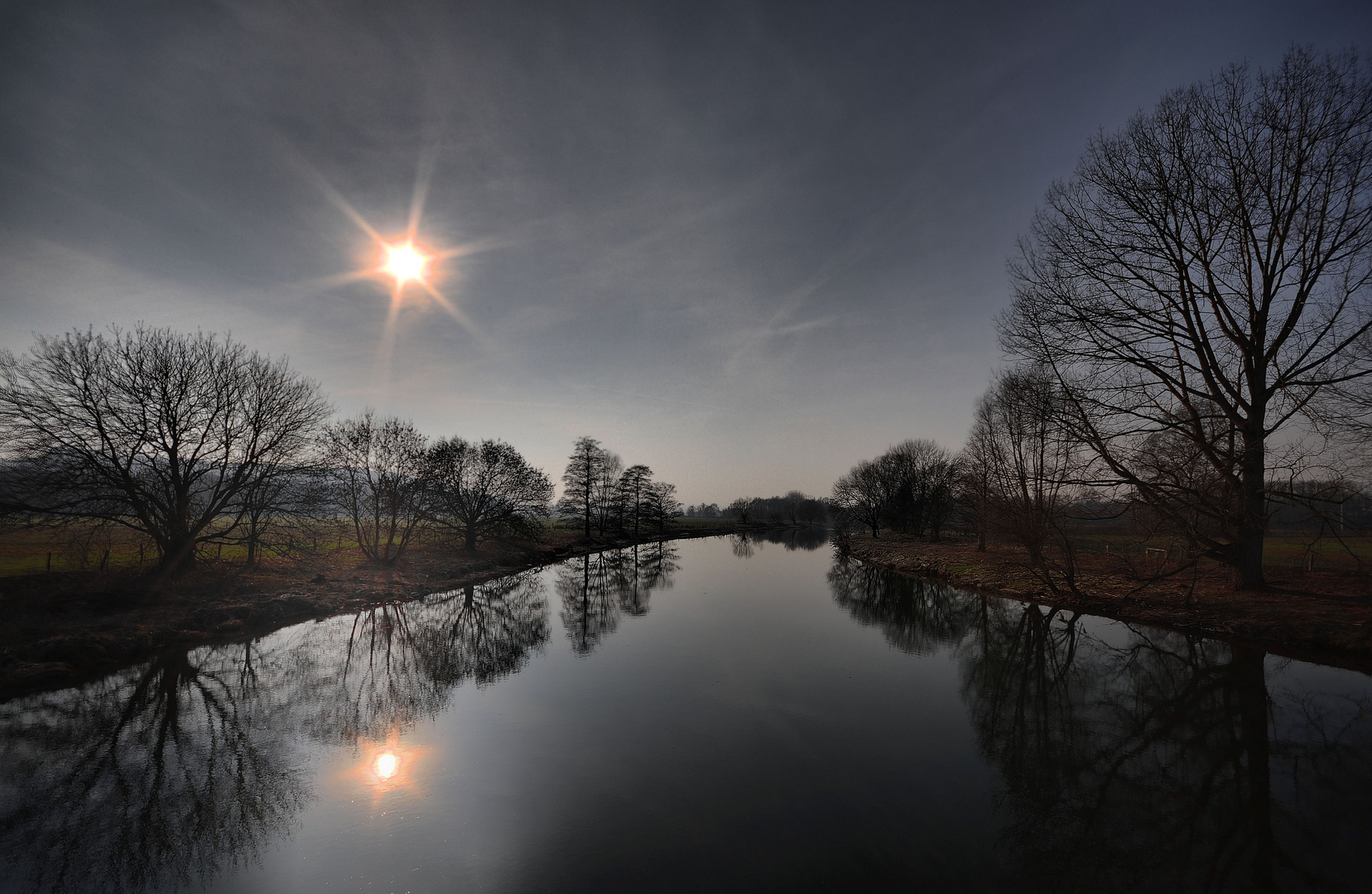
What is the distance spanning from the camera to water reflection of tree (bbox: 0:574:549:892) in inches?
193

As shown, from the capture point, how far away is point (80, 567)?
14.7 m

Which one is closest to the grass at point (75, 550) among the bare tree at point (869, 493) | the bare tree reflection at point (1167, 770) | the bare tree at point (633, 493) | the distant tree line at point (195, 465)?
the distant tree line at point (195, 465)

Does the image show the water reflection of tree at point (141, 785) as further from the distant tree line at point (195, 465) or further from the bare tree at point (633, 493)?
the bare tree at point (633, 493)

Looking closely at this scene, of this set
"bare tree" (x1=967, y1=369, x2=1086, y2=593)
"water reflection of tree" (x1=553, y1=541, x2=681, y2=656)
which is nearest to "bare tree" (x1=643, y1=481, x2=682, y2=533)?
"water reflection of tree" (x1=553, y1=541, x2=681, y2=656)

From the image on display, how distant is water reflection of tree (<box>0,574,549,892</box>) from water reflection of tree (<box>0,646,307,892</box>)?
17 mm

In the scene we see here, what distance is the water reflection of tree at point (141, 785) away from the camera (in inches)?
188

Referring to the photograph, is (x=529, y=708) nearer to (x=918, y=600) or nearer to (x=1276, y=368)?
(x=918, y=600)

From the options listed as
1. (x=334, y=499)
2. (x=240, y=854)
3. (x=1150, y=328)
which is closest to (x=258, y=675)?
(x=240, y=854)

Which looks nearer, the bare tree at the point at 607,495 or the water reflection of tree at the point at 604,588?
the water reflection of tree at the point at 604,588

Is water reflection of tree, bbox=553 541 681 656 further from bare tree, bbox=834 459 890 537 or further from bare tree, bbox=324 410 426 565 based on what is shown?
bare tree, bbox=834 459 890 537

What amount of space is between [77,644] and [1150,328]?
→ 82.9 feet

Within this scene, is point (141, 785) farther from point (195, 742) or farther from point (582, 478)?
point (582, 478)

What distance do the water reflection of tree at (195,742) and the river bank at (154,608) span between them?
94 cm

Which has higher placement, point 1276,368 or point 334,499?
point 1276,368
